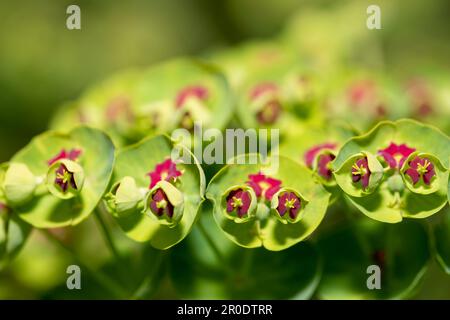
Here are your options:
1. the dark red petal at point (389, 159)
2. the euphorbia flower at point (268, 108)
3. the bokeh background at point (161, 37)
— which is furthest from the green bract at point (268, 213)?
the bokeh background at point (161, 37)

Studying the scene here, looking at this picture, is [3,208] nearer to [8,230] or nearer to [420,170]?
[8,230]

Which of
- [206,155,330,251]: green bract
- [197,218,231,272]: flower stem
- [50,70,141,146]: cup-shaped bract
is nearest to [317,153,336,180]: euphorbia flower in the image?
[206,155,330,251]: green bract

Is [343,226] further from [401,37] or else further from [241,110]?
[401,37]

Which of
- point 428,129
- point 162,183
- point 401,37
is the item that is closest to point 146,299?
point 162,183

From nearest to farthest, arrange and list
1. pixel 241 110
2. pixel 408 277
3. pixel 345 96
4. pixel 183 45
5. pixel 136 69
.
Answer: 1. pixel 408 277
2. pixel 241 110
3. pixel 345 96
4. pixel 136 69
5. pixel 183 45

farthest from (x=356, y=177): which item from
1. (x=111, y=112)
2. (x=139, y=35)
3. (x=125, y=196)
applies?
(x=139, y=35)

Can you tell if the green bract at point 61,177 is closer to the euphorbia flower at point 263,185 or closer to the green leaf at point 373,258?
the euphorbia flower at point 263,185
